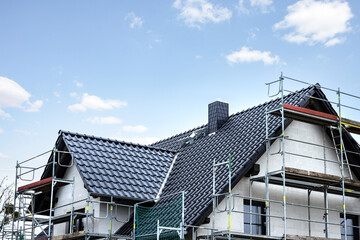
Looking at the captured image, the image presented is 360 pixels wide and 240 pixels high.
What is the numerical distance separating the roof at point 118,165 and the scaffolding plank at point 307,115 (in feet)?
14.4

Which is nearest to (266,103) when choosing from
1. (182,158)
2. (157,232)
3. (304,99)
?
(304,99)

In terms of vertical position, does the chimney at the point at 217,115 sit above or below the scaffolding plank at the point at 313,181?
above

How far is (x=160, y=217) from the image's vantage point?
14.8 meters

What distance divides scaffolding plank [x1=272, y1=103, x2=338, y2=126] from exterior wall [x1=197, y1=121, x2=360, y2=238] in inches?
26.9

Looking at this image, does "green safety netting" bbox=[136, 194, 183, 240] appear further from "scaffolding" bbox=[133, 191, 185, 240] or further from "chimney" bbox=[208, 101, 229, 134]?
"chimney" bbox=[208, 101, 229, 134]

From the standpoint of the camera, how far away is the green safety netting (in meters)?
13.9

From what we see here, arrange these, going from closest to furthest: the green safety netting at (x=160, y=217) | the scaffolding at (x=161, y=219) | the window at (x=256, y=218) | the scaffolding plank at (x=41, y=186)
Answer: the scaffolding at (x=161, y=219), the green safety netting at (x=160, y=217), the window at (x=256, y=218), the scaffolding plank at (x=41, y=186)

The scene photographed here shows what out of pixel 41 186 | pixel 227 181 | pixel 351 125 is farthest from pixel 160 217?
pixel 351 125

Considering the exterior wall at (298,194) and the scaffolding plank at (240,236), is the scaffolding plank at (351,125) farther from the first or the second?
the scaffolding plank at (240,236)

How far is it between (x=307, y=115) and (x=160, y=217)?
454 centimetres

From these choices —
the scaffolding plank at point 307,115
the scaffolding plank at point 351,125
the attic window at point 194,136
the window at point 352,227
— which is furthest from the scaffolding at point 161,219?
the window at point 352,227

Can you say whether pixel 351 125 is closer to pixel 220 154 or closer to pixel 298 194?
pixel 298 194

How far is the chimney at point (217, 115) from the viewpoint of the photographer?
18.3m

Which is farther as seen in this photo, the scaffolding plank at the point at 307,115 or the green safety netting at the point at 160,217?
the scaffolding plank at the point at 307,115
